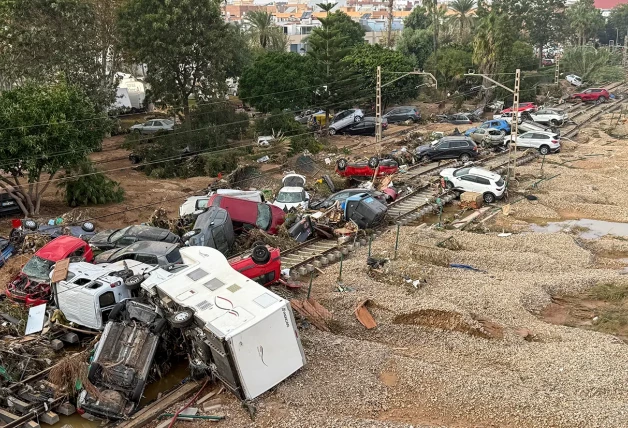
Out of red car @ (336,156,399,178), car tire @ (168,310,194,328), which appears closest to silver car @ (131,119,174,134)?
red car @ (336,156,399,178)

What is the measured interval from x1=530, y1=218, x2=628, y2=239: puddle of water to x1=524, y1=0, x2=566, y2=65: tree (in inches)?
2340

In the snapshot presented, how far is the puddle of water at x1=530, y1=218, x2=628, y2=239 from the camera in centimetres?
2417

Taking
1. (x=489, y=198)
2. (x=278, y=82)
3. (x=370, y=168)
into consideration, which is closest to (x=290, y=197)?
(x=370, y=168)

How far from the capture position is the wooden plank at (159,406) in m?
12.0

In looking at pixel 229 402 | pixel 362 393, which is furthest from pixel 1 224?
pixel 362 393

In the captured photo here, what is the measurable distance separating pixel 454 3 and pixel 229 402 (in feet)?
239

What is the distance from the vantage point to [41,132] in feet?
79.3

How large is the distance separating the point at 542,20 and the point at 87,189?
237ft

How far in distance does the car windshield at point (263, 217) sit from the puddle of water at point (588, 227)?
35.6ft

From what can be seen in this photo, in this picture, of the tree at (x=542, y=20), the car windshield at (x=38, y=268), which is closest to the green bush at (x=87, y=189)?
the car windshield at (x=38, y=268)

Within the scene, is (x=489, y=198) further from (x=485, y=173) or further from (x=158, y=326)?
(x=158, y=326)

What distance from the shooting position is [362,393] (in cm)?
1246

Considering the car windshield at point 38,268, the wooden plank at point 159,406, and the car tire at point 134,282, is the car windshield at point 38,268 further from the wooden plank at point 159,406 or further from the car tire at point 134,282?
the wooden plank at point 159,406

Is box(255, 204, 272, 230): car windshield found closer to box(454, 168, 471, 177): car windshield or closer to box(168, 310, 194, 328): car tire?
box(168, 310, 194, 328): car tire
